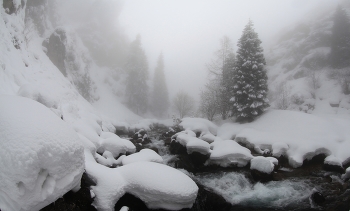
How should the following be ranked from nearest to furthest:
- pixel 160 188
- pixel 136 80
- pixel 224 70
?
1. pixel 160 188
2. pixel 224 70
3. pixel 136 80

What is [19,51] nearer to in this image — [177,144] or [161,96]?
[177,144]

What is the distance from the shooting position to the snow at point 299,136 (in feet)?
40.2

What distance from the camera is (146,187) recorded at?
5867 millimetres

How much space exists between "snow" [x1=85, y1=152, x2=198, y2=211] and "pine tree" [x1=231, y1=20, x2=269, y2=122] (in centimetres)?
1627

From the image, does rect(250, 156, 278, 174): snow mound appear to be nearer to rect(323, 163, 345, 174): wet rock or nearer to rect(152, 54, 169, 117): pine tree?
rect(323, 163, 345, 174): wet rock

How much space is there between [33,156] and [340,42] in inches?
2112

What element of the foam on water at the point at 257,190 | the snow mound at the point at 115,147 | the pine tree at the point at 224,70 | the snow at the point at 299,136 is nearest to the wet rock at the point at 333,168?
the snow at the point at 299,136

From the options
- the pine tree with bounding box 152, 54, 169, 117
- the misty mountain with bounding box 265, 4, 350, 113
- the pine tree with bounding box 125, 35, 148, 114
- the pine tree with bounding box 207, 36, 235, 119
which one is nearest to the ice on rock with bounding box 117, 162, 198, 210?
the pine tree with bounding box 207, 36, 235, 119

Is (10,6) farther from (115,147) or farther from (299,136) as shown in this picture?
(299,136)

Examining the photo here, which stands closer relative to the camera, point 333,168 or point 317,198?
point 317,198

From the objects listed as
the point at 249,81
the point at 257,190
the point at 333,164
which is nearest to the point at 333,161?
the point at 333,164

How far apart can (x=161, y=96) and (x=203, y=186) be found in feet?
136

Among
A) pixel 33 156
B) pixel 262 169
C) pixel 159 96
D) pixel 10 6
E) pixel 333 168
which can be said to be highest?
pixel 10 6

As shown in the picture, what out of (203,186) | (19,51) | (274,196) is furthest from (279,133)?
(19,51)
